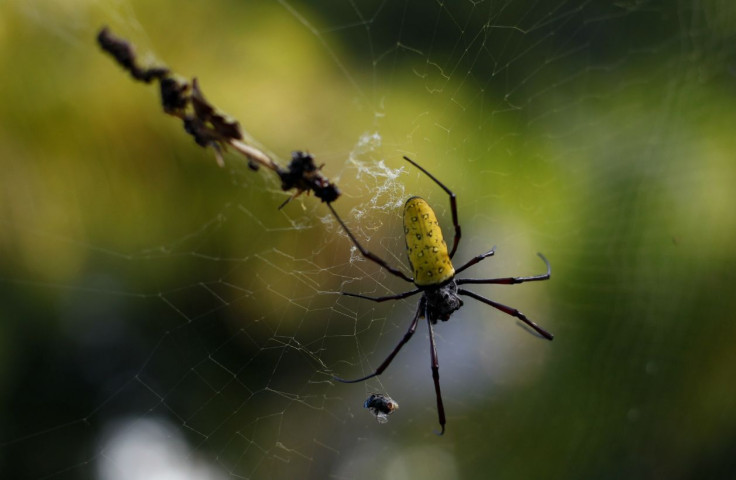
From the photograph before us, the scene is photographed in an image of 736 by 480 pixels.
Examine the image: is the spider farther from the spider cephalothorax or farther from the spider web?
the spider web

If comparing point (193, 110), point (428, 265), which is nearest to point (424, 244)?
point (428, 265)

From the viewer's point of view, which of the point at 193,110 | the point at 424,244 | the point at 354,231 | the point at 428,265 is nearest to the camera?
the point at 193,110

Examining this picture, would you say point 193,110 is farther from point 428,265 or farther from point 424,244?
point 428,265

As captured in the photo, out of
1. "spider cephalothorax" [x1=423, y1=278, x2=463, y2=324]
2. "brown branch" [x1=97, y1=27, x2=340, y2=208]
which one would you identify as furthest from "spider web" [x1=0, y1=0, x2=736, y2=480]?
"brown branch" [x1=97, y1=27, x2=340, y2=208]

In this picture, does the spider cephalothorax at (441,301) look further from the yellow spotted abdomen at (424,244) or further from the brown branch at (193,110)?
the brown branch at (193,110)

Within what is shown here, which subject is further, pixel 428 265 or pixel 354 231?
pixel 354 231
